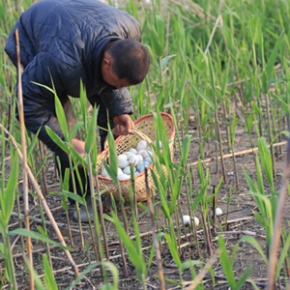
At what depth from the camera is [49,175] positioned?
319 cm

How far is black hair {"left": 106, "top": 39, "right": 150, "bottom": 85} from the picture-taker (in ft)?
7.80

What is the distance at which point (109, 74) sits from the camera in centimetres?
246

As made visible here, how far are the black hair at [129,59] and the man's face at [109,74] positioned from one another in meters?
0.02

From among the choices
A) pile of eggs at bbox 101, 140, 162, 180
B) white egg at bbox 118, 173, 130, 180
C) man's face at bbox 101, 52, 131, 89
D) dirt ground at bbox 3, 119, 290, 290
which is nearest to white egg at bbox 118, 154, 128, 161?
pile of eggs at bbox 101, 140, 162, 180

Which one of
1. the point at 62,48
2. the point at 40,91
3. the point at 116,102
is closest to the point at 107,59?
the point at 62,48

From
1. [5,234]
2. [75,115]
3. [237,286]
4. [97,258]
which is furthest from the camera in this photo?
[75,115]

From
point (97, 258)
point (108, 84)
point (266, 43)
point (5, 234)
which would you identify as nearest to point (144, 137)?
point (108, 84)

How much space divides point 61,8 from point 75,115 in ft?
1.92

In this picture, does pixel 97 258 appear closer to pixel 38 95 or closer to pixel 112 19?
pixel 38 95

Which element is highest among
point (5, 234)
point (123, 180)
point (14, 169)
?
point (14, 169)

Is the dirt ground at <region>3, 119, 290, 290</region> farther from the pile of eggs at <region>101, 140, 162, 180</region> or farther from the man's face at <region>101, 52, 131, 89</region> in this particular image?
the man's face at <region>101, 52, 131, 89</region>

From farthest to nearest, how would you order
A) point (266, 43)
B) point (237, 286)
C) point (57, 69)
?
point (266, 43)
point (57, 69)
point (237, 286)

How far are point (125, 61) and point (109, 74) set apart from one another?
0.11 m

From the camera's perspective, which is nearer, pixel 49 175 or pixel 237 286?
pixel 237 286
